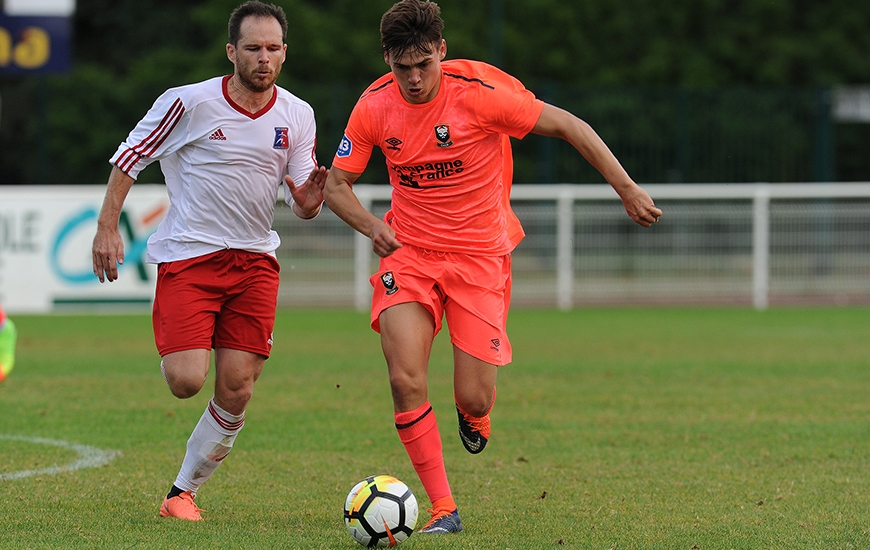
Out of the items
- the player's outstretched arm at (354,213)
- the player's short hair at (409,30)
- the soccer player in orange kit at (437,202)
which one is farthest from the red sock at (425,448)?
the player's short hair at (409,30)

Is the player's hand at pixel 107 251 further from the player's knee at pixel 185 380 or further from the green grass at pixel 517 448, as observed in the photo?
the green grass at pixel 517 448

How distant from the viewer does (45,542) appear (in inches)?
208

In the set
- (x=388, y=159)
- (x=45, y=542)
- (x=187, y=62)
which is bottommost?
(x=45, y=542)

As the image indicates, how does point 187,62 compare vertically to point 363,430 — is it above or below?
above

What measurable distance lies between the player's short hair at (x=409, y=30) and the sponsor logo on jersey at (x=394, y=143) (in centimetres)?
45

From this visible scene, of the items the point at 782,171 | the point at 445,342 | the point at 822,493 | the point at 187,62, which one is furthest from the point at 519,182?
the point at 822,493

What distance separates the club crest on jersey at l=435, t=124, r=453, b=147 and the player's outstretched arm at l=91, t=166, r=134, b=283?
1460 millimetres

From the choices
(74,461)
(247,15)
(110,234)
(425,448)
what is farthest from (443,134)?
(74,461)

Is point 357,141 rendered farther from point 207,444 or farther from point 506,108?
point 207,444

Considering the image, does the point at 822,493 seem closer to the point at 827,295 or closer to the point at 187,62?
the point at 827,295

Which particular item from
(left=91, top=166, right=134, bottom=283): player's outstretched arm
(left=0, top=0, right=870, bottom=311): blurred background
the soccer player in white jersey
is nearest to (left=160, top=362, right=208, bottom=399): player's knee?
the soccer player in white jersey

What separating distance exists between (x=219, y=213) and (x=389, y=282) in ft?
2.95

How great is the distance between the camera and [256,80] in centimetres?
593

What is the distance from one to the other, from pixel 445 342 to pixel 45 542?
32.8 ft
